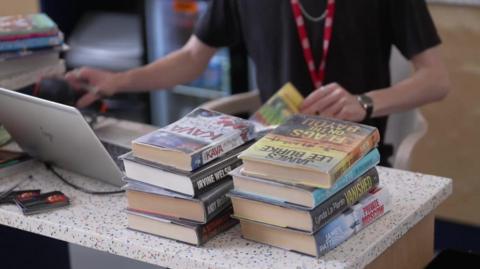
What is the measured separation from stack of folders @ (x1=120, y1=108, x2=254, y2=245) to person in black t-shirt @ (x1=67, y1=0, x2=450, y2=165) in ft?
2.23

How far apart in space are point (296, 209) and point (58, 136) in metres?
0.57

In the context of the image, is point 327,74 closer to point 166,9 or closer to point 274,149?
point 274,149

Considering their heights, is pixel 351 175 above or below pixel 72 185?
above

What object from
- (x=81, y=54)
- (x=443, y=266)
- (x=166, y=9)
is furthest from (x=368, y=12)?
(x=81, y=54)

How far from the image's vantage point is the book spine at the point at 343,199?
1358 millimetres

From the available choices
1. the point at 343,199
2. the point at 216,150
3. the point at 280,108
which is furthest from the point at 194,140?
the point at 280,108

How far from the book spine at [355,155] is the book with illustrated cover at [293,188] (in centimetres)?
2

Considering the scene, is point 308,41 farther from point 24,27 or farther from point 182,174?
point 182,174

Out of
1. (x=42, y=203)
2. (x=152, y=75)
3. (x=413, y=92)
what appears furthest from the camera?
(x=152, y=75)

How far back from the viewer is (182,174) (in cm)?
140

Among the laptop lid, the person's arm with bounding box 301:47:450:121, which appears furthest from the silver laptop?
the person's arm with bounding box 301:47:450:121

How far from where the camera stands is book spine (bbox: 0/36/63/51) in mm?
2020

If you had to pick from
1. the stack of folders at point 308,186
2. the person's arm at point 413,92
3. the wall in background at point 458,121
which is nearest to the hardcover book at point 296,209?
the stack of folders at point 308,186

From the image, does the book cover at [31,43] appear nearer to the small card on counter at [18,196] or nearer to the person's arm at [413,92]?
the small card on counter at [18,196]
